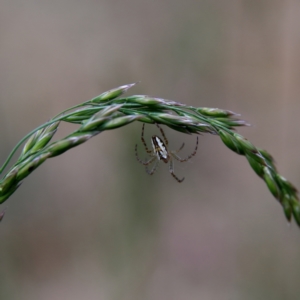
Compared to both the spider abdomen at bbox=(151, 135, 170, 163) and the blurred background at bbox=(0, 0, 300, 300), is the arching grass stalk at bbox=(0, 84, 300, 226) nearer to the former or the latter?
the spider abdomen at bbox=(151, 135, 170, 163)

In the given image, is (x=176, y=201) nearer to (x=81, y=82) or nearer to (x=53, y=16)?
(x=81, y=82)

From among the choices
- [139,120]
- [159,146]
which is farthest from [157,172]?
[139,120]

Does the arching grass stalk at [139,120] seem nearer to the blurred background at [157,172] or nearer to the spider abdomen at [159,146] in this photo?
the spider abdomen at [159,146]

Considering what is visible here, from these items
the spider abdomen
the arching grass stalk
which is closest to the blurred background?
the spider abdomen

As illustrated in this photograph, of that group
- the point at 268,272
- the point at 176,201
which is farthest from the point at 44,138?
the point at 268,272

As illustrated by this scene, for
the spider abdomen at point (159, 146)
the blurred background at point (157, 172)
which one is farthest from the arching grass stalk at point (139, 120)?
the blurred background at point (157, 172)

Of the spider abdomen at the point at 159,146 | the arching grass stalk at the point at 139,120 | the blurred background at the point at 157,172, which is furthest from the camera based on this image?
the blurred background at the point at 157,172
